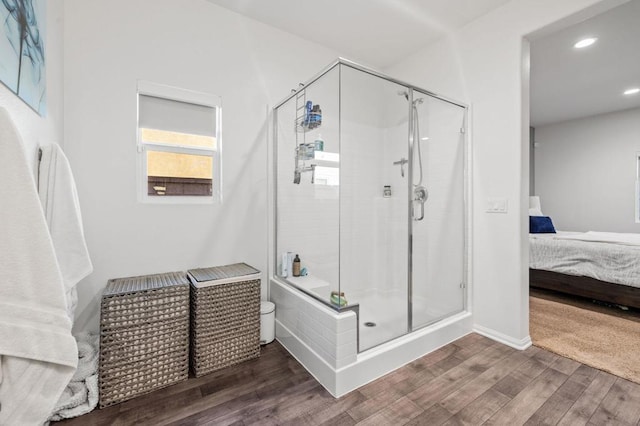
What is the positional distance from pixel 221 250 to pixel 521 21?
2906 millimetres

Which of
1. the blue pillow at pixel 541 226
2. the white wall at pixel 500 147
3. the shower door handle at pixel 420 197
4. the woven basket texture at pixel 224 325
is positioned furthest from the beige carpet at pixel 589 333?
the woven basket texture at pixel 224 325

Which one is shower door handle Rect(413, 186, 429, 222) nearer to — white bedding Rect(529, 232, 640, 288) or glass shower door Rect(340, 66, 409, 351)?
glass shower door Rect(340, 66, 409, 351)

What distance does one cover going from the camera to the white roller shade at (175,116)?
2.11 m

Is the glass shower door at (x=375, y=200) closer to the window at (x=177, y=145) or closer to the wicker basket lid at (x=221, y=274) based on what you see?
the wicker basket lid at (x=221, y=274)

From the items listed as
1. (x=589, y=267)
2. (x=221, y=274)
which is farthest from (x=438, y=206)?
(x=589, y=267)

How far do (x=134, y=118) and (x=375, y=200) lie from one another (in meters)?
2.02

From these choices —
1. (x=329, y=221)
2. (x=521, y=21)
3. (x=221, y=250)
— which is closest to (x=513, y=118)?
(x=521, y=21)

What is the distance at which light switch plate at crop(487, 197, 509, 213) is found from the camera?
2.30 m

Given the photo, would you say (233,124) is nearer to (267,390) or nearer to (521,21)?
(267,390)

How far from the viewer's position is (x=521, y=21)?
7.18 feet

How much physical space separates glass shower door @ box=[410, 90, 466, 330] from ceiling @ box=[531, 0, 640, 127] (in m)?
1.38

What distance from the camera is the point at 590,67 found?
3.50 metres

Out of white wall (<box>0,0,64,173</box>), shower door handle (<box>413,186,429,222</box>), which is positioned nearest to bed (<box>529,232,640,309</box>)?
shower door handle (<box>413,186,429,222</box>)

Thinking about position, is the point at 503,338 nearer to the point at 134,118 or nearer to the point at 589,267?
the point at 589,267
